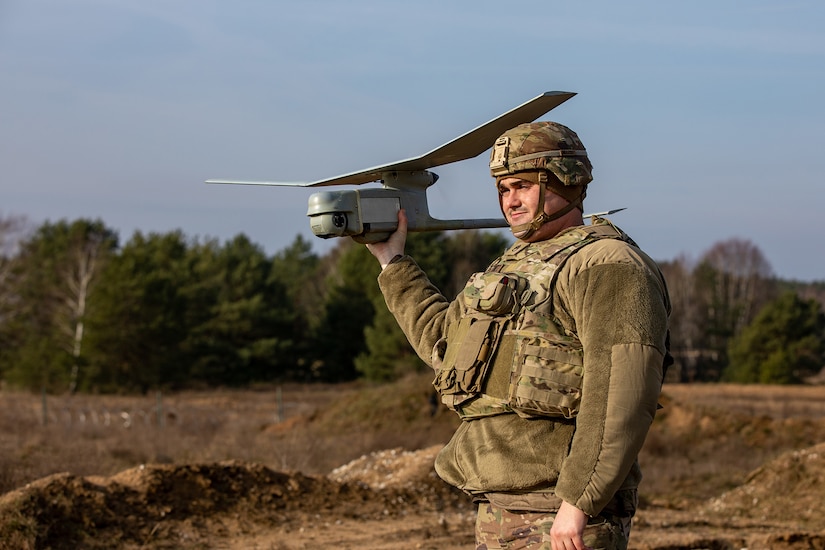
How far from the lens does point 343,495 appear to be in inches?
417

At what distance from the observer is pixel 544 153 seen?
9.87ft

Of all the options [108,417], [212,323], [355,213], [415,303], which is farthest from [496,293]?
[212,323]

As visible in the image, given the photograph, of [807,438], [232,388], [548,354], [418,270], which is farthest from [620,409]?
[232,388]

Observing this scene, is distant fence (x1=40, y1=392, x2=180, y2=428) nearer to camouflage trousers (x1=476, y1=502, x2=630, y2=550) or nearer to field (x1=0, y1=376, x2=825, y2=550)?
field (x1=0, y1=376, x2=825, y2=550)

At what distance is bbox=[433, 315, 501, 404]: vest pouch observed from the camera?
9.82 ft

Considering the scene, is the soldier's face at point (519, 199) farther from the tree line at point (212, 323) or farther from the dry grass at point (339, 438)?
the tree line at point (212, 323)

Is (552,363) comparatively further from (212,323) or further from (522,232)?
(212,323)

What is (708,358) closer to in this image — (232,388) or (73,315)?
(232,388)

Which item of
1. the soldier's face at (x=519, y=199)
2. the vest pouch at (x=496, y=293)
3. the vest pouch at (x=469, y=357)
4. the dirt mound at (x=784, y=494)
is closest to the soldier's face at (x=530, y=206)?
the soldier's face at (x=519, y=199)

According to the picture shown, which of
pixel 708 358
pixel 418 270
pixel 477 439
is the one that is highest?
pixel 418 270

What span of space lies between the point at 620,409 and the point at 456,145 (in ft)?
3.89

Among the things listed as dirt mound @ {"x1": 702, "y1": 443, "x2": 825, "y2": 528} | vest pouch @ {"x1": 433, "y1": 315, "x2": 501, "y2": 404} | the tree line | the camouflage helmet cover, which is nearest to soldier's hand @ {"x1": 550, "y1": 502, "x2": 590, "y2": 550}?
vest pouch @ {"x1": 433, "y1": 315, "x2": 501, "y2": 404}

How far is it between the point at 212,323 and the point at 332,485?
37.4m

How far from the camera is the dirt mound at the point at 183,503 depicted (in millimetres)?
8258
